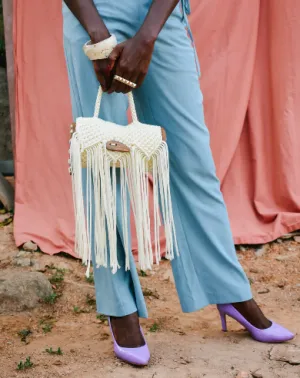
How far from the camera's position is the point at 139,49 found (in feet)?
7.03

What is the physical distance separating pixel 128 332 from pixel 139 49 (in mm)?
956

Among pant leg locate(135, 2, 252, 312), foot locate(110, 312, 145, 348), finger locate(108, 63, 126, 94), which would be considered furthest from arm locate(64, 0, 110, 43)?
foot locate(110, 312, 145, 348)

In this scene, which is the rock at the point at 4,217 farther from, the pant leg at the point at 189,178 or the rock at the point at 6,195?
the pant leg at the point at 189,178

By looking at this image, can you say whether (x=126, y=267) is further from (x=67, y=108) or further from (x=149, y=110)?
(x=67, y=108)

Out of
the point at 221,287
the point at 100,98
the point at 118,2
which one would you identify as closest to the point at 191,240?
the point at 221,287

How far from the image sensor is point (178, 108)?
2.33 metres

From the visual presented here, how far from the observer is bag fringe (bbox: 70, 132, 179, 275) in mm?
2143

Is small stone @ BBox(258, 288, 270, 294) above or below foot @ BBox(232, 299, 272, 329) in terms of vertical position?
below

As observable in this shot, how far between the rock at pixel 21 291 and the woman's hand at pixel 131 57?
1.30m

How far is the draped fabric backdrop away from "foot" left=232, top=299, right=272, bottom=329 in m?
1.40

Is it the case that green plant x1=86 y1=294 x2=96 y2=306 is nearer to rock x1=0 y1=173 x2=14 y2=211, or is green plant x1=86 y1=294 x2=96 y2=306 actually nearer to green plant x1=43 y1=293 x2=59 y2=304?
green plant x1=43 y1=293 x2=59 y2=304

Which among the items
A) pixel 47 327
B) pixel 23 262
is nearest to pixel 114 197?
pixel 47 327

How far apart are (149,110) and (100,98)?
0.22 m

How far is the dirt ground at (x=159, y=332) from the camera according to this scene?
232cm
